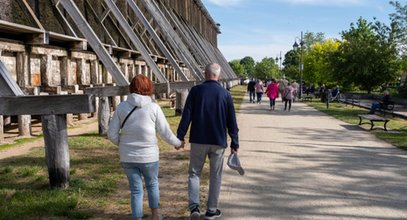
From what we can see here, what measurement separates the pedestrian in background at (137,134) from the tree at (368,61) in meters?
27.2

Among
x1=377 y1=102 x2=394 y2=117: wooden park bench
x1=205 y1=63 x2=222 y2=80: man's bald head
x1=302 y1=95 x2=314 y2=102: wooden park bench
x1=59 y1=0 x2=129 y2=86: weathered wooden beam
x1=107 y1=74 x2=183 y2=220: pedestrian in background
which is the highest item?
x1=59 y1=0 x2=129 y2=86: weathered wooden beam

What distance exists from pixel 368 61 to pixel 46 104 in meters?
27.2

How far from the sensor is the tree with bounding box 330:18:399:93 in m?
29.1

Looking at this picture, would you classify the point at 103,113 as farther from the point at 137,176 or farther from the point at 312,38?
the point at 312,38

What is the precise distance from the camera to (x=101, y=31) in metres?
17.4

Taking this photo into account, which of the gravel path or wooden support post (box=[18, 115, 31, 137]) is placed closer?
the gravel path

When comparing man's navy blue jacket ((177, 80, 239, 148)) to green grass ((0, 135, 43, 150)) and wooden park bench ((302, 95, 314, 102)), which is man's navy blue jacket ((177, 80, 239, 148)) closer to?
green grass ((0, 135, 43, 150))

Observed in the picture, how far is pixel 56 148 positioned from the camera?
5777 millimetres

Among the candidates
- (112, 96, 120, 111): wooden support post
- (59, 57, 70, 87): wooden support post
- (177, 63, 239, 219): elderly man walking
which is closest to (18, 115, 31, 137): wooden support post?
(59, 57, 70, 87): wooden support post

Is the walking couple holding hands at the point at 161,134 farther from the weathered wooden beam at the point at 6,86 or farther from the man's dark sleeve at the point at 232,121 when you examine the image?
the weathered wooden beam at the point at 6,86

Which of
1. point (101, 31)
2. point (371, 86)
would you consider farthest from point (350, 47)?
point (101, 31)

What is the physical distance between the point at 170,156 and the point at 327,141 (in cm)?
458

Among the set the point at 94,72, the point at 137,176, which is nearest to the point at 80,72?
the point at 94,72

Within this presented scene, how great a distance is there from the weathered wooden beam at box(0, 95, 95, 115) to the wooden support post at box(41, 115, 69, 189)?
0.47 feet
